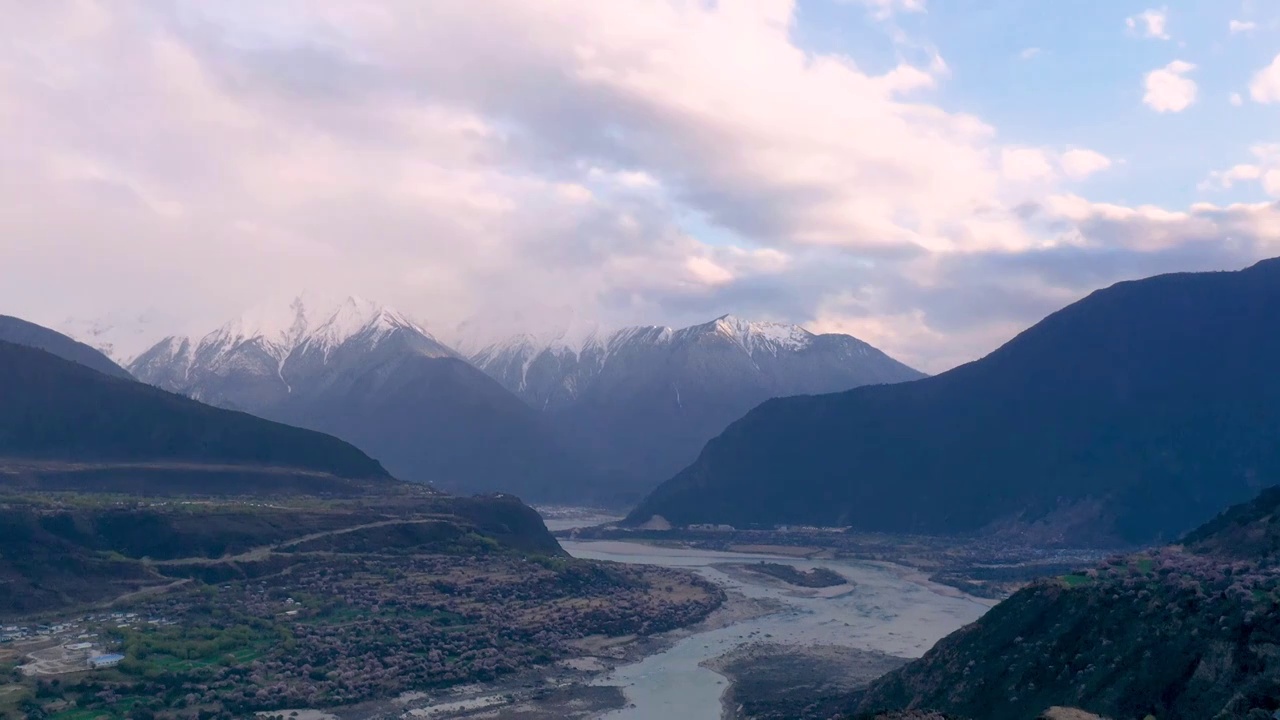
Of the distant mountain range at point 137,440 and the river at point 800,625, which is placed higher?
the distant mountain range at point 137,440

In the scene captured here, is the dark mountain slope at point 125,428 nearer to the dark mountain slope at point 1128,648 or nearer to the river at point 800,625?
the river at point 800,625

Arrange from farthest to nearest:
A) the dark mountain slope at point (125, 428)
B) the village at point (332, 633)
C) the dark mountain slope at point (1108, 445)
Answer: the dark mountain slope at point (1108, 445), the dark mountain slope at point (125, 428), the village at point (332, 633)

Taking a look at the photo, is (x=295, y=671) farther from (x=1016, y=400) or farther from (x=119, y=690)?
(x=1016, y=400)

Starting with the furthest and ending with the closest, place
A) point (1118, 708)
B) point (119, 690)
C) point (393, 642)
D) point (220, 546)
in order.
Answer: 1. point (220, 546)
2. point (393, 642)
3. point (119, 690)
4. point (1118, 708)

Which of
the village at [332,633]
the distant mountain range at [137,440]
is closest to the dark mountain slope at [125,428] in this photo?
the distant mountain range at [137,440]

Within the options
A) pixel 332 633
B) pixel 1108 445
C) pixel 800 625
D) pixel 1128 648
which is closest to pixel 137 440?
pixel 332 633

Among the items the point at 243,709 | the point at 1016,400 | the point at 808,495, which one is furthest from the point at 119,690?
the point at 1016,400

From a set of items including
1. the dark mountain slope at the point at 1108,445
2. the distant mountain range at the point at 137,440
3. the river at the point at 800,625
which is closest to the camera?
the river at the point at 800,625
